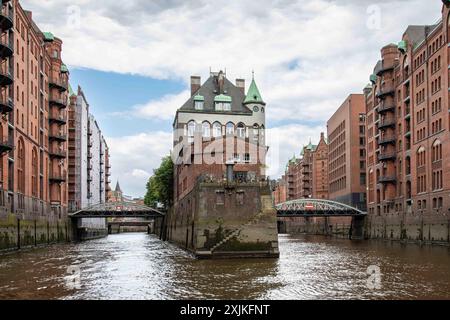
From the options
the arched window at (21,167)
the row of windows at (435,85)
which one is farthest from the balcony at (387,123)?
the arched window at (21,167)

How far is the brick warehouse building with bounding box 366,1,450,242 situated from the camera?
68750 mm

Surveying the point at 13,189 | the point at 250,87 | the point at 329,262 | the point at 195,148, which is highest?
the point at 250,87

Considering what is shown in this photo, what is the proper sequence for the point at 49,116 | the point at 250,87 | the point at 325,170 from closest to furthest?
the point at 49,116 < the point at 250,87 < the point at 325,170

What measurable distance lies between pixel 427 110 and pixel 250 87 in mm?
38572

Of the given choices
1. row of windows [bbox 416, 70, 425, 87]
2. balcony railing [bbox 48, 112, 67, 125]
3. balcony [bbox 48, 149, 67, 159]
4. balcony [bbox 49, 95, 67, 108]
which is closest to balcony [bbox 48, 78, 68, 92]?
balcony [bbox 49, 95, 67, 108]

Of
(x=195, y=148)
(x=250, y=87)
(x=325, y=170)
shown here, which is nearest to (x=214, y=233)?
(x=195, y=148)

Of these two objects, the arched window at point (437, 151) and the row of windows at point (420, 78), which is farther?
the row of windows at point (420, 78)

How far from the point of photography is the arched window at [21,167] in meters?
65.8

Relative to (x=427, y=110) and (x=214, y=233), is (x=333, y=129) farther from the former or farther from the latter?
(x=214, y=233)

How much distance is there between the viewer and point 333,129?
137375 mm

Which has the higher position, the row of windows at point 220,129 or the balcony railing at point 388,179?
the row of windows at point 220,129

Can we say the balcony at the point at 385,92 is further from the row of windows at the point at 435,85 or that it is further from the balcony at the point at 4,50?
the balcony at the point at 4,50

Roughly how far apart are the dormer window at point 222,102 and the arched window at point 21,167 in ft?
135

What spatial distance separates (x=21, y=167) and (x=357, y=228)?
58.8m
